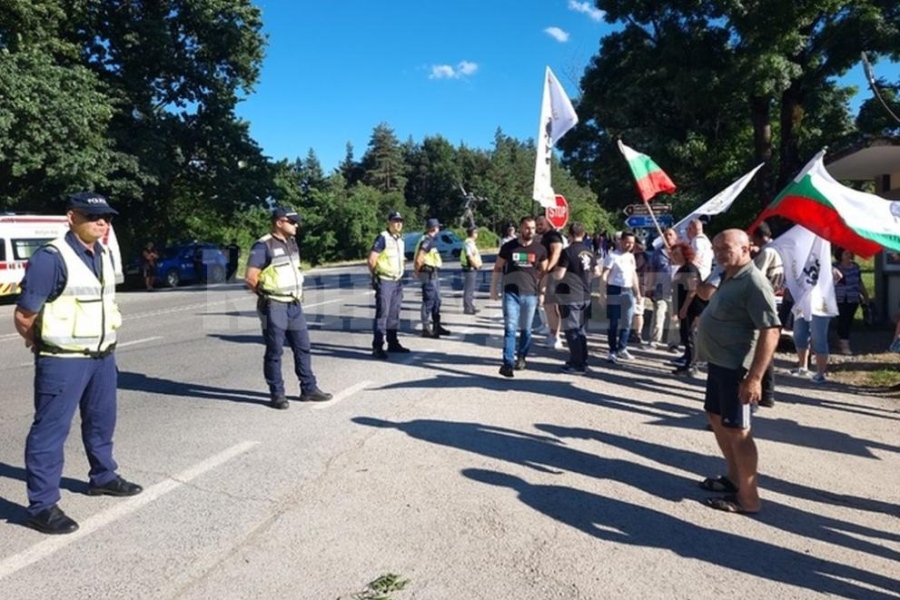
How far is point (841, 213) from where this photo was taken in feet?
20.6

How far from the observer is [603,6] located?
21.2 meters

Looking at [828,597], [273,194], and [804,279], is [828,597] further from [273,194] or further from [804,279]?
[273,194]

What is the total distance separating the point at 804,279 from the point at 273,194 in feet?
86.8

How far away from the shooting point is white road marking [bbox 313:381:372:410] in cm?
672

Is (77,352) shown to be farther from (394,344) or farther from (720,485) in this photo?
(394,344)

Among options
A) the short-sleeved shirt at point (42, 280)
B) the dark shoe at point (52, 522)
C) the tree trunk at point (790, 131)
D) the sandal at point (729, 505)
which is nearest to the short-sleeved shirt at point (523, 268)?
the sandal at point (729, 505)

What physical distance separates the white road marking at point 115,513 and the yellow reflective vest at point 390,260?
13.8 feet

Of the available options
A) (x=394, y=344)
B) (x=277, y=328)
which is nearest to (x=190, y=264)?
(x=394, y=344)

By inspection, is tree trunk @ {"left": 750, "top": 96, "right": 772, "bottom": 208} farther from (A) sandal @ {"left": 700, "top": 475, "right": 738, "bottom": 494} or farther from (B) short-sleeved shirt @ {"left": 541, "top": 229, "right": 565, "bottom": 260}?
(A) sandal @ {"left": 700, "top": 475, "right": 738, "bottom": 494}

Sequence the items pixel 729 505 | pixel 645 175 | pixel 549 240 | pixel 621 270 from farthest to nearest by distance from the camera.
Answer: pixel 621 270
pixel 645 175
pixel 549 240
pixel 729 505

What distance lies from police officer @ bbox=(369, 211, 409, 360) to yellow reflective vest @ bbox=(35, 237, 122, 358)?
511 cm

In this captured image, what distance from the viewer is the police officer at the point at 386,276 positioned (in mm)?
9305

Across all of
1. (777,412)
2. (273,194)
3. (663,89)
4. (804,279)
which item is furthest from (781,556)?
(273,194)

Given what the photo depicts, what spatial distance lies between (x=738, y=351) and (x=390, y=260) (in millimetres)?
5755
